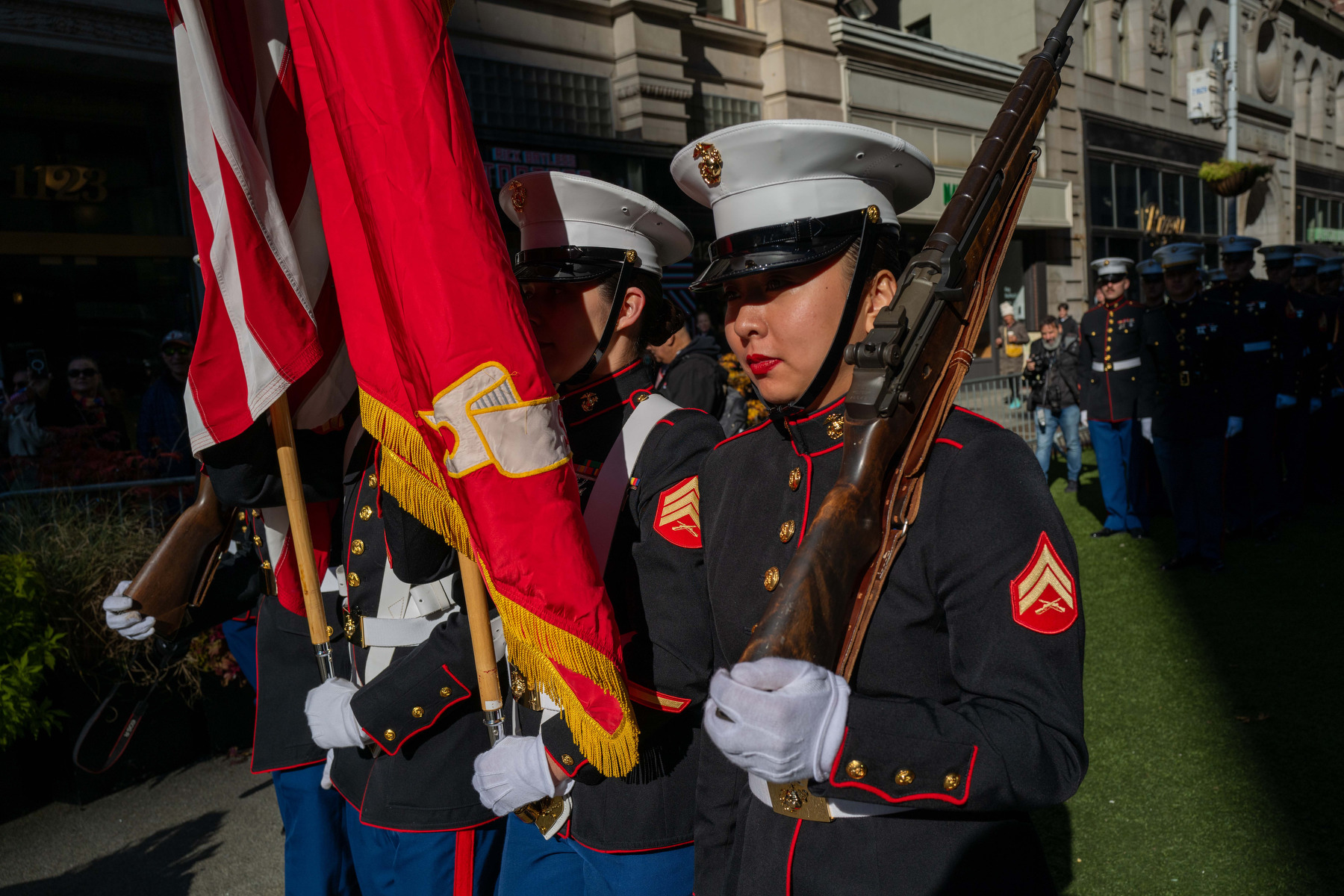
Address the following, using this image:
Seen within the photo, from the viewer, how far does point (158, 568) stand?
115 inches

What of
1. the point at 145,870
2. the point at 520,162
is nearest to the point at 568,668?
the point at 145,870

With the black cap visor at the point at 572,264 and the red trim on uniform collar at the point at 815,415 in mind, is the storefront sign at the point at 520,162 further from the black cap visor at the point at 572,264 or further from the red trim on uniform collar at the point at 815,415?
the red trim on uniform collar at the point at 815,415

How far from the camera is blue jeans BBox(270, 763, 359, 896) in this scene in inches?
107

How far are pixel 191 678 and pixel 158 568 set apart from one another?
2071 mm

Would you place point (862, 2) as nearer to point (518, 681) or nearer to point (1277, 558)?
point (1277, 558)

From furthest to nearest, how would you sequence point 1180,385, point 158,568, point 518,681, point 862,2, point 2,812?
point 862,2 < point 1180,385 < point 2,812 < point 158,568 < point 518,681

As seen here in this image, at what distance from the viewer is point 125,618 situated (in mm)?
2883

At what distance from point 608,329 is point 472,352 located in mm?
536

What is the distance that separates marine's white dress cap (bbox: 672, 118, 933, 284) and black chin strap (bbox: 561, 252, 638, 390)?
0.52 metres

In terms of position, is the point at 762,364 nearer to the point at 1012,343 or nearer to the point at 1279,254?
the point at 1279,254

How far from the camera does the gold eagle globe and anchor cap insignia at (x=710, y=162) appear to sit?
1.79 metres

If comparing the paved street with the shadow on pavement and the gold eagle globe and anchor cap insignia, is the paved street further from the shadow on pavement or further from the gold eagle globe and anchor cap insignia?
the gold eagle globe and anchor cap insignia

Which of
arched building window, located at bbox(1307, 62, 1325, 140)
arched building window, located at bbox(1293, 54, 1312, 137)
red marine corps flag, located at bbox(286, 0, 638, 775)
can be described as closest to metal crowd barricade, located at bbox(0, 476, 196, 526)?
red marine corps flag, located at bbox(286, 0, 638, 775)

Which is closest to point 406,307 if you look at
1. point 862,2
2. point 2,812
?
point 2,812
